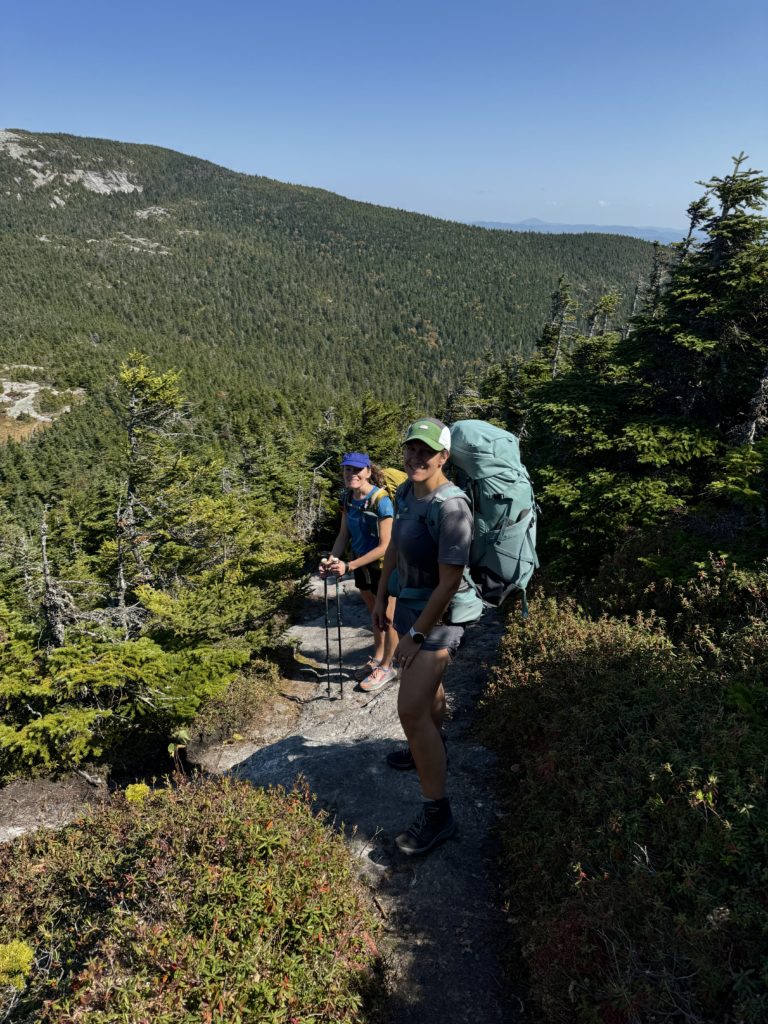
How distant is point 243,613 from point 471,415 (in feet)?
57.1

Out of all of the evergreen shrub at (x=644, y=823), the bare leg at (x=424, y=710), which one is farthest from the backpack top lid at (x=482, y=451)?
the evergreen shrub at (x=644, y=823)

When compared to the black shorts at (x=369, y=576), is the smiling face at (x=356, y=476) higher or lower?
higher

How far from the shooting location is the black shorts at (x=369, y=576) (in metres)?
5.89

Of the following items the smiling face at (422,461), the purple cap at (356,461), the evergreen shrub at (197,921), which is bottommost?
the evergreen shrub at (197,921)

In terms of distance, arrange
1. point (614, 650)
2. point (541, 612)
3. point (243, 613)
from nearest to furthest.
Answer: point (614, 650) < point (541, 612) < point (243, 613)

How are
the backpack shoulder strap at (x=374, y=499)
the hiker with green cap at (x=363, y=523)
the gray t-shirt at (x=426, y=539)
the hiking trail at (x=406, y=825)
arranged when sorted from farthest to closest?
the backpack shoulder strap at (x=374, y=499) < the hiker with green cap at (x=363, y=523) < the gray t-shirt at (x=426, y=539) < the hiking trail at (x=406, y=825)

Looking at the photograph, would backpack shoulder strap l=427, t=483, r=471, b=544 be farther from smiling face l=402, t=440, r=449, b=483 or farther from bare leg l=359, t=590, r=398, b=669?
bare leg l=359, t=590, r=398, b=669

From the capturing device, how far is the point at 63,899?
10.3 ft

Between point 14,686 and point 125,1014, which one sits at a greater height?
point 125,1014

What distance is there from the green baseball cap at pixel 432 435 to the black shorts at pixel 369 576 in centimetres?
298

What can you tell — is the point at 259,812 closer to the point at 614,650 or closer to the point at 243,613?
the point at 614,650

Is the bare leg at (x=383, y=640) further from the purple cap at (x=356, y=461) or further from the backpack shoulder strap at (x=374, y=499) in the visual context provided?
the purple cap at (x=356, y=461)

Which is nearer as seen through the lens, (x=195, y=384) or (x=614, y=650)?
(x=614, y=650)

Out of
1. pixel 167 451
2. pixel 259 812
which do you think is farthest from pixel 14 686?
pixel 167 451
